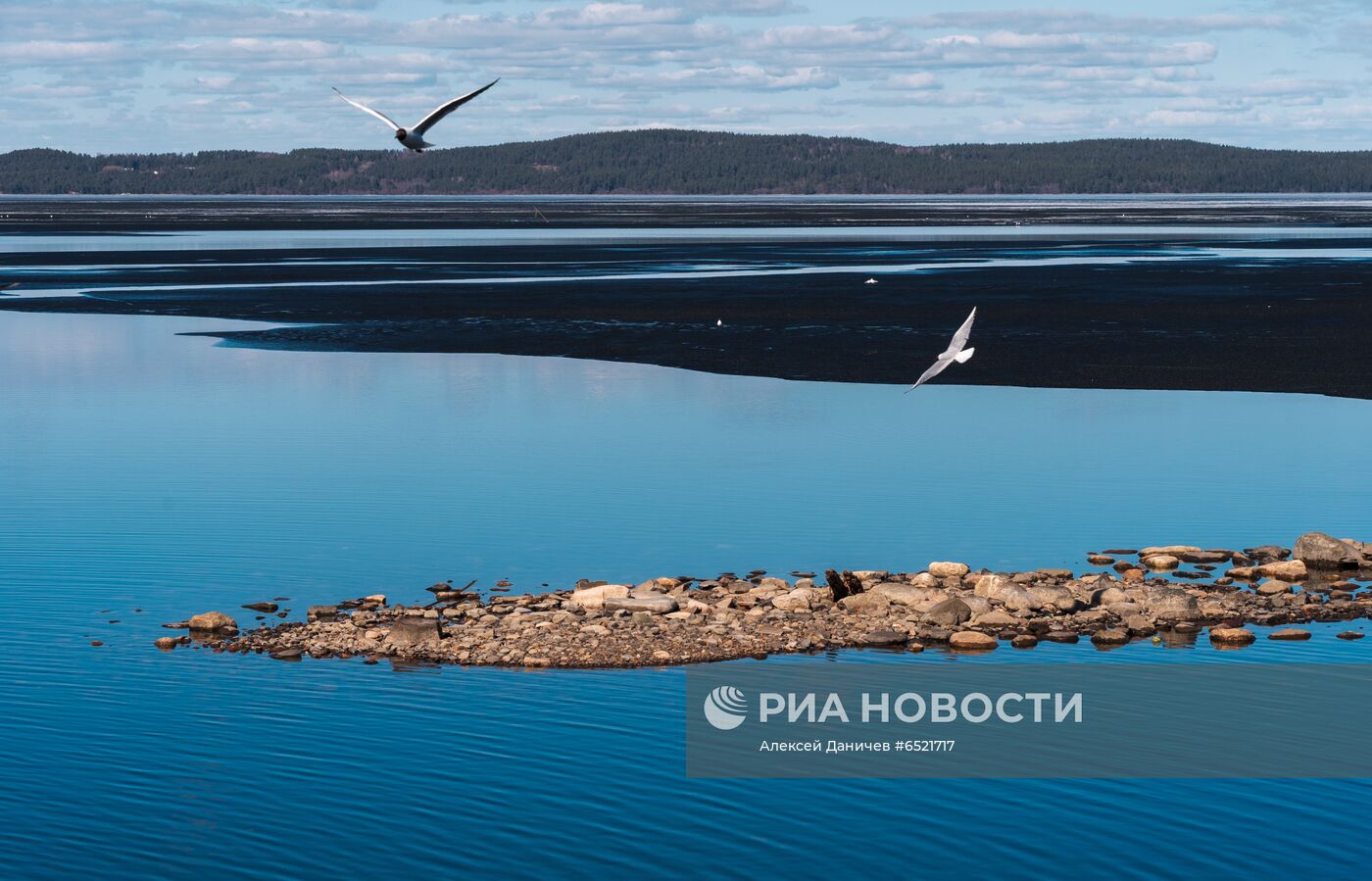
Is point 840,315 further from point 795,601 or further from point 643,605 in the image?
point 643,605

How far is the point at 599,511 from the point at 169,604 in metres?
7.24

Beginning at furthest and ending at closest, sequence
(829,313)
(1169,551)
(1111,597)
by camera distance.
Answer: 1. (829,313)
2. (1169,551)
3. (1111,597)

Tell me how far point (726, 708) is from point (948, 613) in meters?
3.76

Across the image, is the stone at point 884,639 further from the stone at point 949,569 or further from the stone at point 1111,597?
the stone at point 1111,597

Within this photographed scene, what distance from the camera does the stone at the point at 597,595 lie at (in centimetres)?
2031

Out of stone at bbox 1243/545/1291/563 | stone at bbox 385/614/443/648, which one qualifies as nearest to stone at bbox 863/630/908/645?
stone at bbox 385/614/443/648

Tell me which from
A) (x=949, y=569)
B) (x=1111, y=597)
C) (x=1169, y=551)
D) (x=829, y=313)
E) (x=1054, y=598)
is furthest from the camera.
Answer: (x=829, y=313)

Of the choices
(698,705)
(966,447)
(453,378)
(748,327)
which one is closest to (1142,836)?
(698,705)

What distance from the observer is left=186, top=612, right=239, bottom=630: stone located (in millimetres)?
19641

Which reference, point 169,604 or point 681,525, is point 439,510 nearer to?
point 681,525

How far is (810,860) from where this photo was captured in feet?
43.7

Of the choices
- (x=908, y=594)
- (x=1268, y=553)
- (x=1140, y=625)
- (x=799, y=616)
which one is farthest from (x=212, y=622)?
(x=1268, y=553)

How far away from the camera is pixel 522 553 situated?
23.6m

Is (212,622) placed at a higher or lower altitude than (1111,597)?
lower
